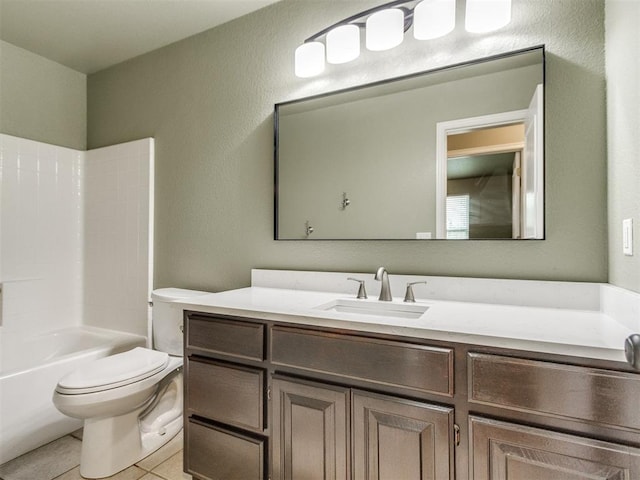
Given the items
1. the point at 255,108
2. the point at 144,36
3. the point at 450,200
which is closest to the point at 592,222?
the point at 450,200

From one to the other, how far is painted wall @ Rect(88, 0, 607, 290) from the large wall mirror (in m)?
0.06

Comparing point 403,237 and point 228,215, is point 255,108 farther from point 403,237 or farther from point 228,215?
point 403,237

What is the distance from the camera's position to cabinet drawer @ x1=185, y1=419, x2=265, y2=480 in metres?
1.35

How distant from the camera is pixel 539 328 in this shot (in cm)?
105

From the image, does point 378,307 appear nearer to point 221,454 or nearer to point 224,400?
point 224,400

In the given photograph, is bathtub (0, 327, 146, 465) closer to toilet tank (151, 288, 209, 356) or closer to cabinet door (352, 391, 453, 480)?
toilet tank (151, 288, 209, 356)

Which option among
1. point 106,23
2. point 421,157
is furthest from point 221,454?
point 106,23

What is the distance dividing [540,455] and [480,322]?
0.37 metres

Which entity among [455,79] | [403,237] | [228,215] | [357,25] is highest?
[357,25]

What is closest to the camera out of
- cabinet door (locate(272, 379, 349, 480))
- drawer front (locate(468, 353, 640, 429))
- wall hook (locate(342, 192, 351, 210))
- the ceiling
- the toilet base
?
drawer front (locate(468, 353, 640, 429))

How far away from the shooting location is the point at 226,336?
1.41 meters

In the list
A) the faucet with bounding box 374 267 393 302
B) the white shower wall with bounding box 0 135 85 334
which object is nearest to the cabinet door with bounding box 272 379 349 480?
the faucet with bounding box 374 267 393 302

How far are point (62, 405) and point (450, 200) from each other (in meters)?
1.91

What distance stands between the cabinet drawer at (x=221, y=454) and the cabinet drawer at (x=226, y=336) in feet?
1.06
